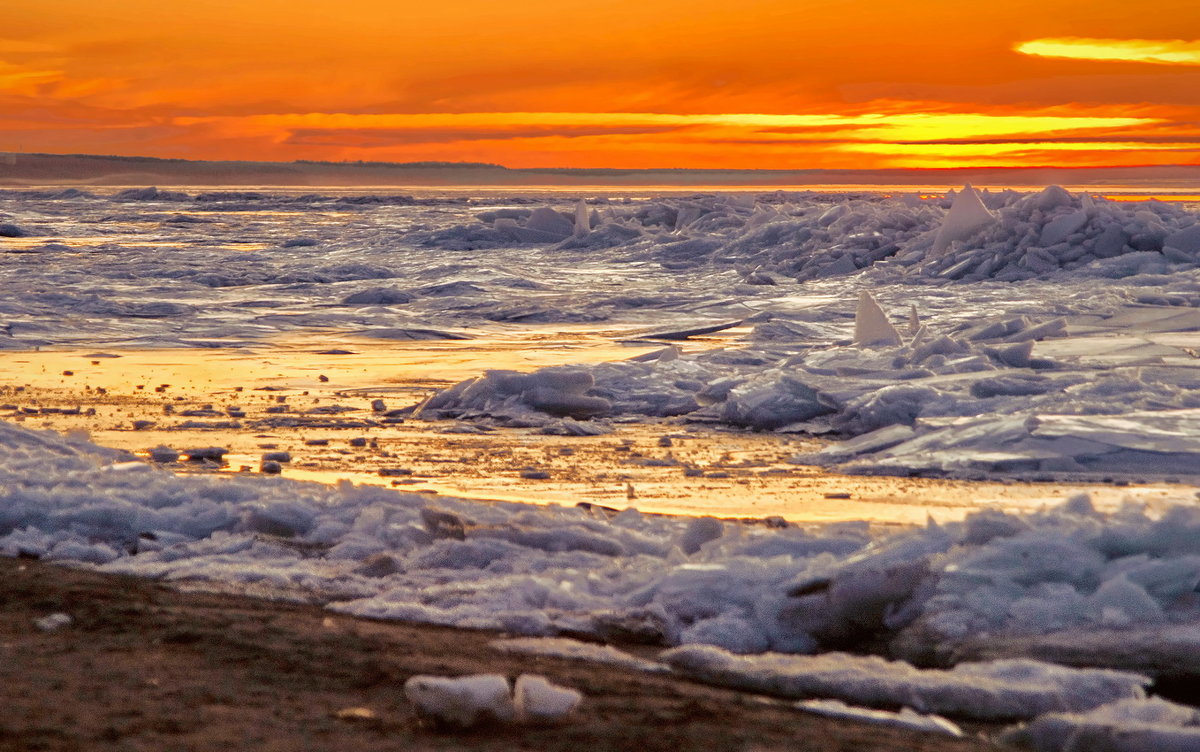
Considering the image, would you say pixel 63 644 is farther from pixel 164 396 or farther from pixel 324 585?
pixel 164 396

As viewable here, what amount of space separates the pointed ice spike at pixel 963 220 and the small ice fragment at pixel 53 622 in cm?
1746

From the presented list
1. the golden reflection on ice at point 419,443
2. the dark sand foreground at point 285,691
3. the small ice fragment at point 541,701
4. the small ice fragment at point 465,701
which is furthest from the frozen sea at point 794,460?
the small ice fragment at point 465,701

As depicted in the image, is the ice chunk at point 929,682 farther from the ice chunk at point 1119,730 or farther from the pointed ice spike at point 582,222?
the pointed ice spike at point 582,222

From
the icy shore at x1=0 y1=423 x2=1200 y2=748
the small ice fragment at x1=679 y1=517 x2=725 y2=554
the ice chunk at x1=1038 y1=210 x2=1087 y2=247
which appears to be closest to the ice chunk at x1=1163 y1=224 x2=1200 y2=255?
the ice chunk at x1=1038 y1=210 x2=1087 y2=247

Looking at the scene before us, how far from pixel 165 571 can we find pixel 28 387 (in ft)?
16.6

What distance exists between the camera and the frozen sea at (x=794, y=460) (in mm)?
3301

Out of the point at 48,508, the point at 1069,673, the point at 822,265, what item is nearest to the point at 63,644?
the point at 48,508

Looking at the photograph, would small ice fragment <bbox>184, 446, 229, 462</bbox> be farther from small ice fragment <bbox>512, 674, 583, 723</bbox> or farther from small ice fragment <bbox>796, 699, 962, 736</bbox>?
small ice fragment <bbox>796, 699, 962, 736</bbox>

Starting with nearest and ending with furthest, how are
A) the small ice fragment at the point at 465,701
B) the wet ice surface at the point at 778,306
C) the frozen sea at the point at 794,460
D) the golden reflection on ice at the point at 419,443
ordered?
the small ice fragment at the point at 465,701
the frozen sea at the point at 794,460
the golden reflection on ice at the point at 419,443
the wet ice surface at the point at 778,306

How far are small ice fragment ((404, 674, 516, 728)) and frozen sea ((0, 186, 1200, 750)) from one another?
663mm

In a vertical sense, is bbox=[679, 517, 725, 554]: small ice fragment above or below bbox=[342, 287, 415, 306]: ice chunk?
above

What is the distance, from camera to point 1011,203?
810 inches

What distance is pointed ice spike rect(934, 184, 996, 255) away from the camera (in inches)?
762

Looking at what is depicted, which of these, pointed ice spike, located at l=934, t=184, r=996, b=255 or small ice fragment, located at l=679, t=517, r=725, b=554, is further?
pointed ice spike, located at l=934, t=184, r=996, b=255
